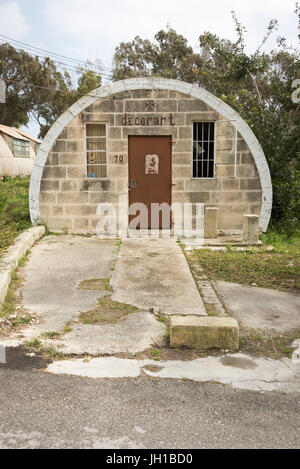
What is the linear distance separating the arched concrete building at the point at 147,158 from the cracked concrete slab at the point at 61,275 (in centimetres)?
126

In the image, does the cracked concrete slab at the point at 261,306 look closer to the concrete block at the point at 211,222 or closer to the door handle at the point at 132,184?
the concrete block at the point at 211,222

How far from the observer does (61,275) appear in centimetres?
715

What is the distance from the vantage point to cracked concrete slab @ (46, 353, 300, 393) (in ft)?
12.6

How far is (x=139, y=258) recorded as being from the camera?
8469 mm

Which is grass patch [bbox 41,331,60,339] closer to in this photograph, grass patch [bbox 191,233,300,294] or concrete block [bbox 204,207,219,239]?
grass patch [bbox 191,233,300,294]

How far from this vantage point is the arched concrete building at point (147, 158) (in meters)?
10.5

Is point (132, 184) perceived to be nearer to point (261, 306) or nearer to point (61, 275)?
point (61, 275)

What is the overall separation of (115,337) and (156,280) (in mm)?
2347

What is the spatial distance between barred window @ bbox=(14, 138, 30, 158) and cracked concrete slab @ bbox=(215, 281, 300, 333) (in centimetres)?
2439

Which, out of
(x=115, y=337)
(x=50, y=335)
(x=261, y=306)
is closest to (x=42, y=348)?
(x=50, y=335)

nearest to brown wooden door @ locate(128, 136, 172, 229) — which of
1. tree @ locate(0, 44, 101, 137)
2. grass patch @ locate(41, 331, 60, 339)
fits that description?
grass patch @ locate(41, 331, 60, 339)

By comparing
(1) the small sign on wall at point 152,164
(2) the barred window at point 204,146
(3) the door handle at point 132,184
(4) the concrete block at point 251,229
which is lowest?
(4) the concrete block at point 251,229

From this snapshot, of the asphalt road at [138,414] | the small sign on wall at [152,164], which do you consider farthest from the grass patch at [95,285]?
the small sign on wall at [152,164]

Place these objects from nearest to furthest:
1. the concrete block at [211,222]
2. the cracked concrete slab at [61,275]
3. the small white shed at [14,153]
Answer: the cracked concrete slab at [61,275]
the concrete block at [211,222]
the small white shed at [14,153]
